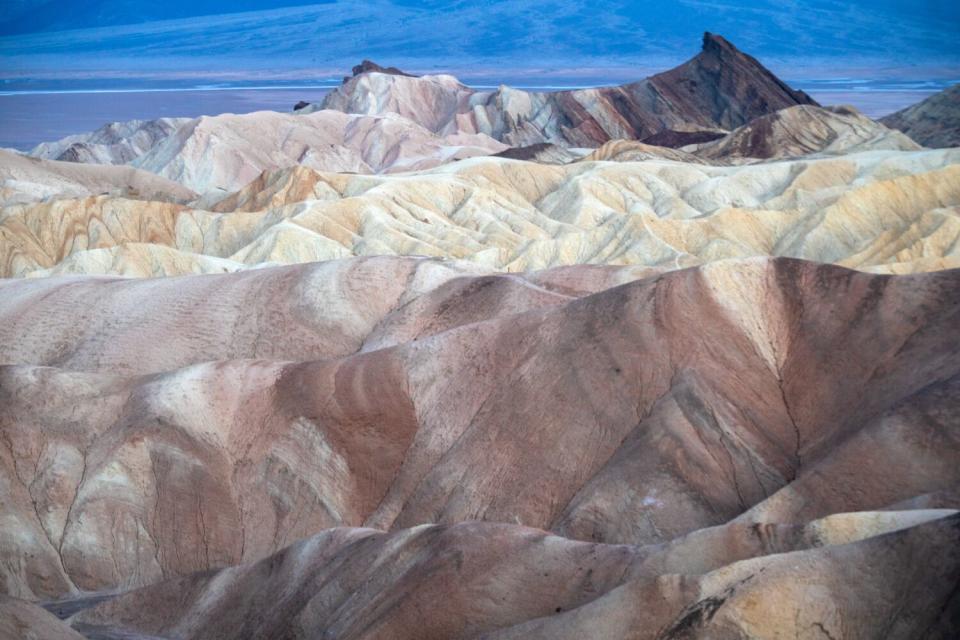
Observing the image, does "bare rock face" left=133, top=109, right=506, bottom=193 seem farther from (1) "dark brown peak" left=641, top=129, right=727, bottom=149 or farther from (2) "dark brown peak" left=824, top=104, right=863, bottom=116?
(2) "dark brown peak" left=824, top=104, right=863, bottom=116

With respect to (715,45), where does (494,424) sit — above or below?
above

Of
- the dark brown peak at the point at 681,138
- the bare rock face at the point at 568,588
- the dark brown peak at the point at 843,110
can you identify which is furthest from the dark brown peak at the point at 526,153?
the bare rock face at the point at 568,588

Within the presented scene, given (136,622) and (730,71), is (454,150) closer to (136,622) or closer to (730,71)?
(730,71)

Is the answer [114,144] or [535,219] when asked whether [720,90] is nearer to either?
[535,219]

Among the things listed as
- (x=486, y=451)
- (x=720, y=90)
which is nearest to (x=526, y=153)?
(x=720, y=90)

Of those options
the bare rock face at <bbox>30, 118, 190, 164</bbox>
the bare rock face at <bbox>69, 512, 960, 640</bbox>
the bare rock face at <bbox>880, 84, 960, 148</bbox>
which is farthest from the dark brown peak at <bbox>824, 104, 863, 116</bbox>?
the bare rock face at <bbox>69, 512, 960, 640</bbox>

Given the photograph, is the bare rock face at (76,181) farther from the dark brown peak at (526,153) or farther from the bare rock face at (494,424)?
the bare rock face at (494,424)
